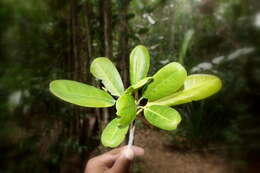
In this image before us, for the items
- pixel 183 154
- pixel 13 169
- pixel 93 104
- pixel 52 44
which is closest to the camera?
pixel 93 104

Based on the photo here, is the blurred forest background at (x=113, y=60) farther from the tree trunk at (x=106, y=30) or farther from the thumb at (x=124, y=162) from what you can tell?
the thumb at (x=124, y=162)

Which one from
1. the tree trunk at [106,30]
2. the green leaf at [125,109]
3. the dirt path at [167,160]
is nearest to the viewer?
the green leaf at [125,109]

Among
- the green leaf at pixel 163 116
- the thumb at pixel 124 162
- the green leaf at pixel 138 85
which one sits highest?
the green leaf at pixel 138 85

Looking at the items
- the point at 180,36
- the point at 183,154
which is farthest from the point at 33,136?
the point at 180,36

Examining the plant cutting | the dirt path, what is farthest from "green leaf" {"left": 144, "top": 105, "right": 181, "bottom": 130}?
the dirt path

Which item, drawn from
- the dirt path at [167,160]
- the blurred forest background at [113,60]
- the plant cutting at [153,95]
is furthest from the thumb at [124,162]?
the dirt path at [167,160]

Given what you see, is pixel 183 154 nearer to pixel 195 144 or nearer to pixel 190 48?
pixel 195 144

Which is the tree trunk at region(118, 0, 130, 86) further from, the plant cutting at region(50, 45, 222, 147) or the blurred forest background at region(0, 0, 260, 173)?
the plant cutting at region(50, 45, 222, 147)
